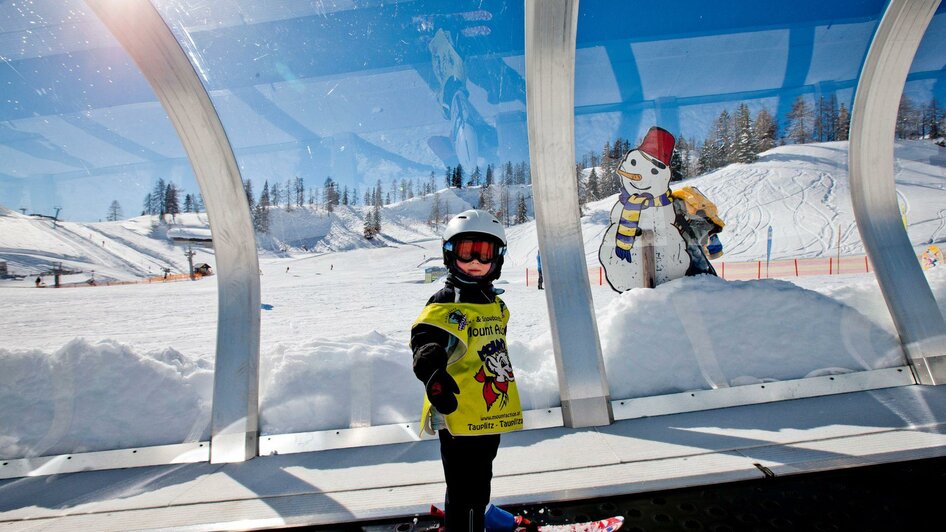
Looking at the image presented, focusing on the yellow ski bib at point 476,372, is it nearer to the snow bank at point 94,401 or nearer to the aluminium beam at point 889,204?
the snow bank at point 94,401

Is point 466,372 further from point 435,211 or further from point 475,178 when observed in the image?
point 475,178

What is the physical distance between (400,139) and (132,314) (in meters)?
3.56

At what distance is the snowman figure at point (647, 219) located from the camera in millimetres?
4152

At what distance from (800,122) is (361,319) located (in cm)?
559

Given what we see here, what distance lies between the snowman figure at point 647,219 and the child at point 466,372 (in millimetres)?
2785

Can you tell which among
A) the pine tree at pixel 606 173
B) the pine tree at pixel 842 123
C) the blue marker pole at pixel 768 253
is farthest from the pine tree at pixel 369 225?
the pine tree at pixel 842 123

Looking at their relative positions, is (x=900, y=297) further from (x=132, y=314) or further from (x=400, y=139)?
(x=132, y=314)

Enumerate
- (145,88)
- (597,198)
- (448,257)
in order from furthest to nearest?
(597,198)
(145,88)
(448,257)

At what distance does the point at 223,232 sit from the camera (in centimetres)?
309

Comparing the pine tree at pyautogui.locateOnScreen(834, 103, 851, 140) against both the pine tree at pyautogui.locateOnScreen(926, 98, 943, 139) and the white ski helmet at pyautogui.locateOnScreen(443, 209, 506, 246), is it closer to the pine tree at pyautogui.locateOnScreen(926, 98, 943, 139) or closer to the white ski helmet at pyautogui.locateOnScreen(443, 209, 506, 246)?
the pine tree at pyautogui.locateOnScreen(926, 98, 943, 139)

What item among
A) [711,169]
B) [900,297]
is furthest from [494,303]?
[900,297]

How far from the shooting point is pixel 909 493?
209 centimetres

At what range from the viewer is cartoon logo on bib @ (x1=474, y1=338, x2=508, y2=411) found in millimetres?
1681

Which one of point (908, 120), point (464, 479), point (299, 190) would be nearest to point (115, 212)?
point (299, 190)
